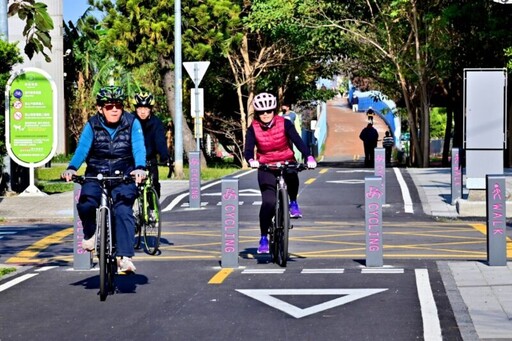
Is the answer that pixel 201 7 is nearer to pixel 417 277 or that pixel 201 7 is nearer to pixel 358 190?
pixel 358 190

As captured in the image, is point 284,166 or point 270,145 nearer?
point 284,166

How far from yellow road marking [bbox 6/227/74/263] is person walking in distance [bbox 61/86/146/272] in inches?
136

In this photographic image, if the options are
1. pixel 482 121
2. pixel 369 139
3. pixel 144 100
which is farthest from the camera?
pixel 369 139

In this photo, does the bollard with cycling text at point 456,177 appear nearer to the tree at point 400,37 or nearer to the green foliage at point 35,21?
the green foliage at point 35,21

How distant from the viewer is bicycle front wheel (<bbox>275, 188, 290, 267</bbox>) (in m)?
12.2

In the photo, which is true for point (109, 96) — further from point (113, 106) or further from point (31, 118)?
point (31, 118)

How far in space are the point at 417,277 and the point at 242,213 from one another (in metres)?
9.20

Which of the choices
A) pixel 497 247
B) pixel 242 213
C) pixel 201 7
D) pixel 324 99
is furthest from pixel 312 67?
pixel 497 247

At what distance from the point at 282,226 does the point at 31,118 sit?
511 inches

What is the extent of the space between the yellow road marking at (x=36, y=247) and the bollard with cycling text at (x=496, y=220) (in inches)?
202

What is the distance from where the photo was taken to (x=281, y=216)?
12.3 metres

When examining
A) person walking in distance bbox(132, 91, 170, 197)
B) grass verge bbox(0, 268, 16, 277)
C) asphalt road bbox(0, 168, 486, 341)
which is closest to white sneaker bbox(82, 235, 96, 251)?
asphalt road bbox(0, 168, 486, 341)

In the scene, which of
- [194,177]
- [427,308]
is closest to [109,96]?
[427,308]

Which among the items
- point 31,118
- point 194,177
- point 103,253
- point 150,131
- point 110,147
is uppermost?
point 31,118
